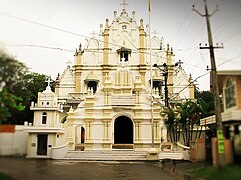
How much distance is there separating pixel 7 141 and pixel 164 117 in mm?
19485

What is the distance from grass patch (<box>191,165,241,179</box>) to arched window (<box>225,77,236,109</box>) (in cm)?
81

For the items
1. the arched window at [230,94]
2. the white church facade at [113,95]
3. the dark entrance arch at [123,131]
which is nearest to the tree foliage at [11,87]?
the arched window at [230,94]

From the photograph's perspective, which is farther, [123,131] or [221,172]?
[123,131]

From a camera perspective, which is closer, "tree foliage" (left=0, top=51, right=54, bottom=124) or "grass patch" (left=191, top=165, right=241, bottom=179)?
"grass patch" (left=191, top=165, right=241, bottom=179)

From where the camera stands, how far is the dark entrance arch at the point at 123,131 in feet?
83.3

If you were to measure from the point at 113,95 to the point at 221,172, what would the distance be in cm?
2176

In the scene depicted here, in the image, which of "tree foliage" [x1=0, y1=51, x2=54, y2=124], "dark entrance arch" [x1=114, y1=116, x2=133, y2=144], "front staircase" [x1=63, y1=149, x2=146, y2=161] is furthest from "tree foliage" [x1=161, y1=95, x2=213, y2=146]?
"tree foliage" [x1=0, y1=51, x2=54, y2=124]

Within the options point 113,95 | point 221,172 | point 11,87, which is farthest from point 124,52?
point 221,172

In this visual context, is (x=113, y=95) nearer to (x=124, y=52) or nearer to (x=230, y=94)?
(x=124, y=52)

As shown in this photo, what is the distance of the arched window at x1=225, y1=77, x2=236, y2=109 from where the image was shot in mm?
3679

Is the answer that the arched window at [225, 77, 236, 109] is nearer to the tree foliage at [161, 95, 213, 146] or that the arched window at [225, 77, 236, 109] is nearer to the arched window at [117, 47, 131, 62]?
the tree foliage at [161, 95, 213, 146]

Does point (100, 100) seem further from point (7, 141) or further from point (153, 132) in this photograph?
point (7, 141)

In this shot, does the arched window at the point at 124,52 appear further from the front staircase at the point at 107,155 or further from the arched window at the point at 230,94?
the arched window at the point at 230,94

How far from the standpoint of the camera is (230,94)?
3.80 meters
